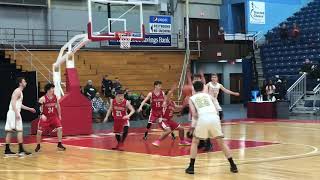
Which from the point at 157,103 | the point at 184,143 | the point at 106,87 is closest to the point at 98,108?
the point at 106,87

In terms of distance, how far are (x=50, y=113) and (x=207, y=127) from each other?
17.6ft

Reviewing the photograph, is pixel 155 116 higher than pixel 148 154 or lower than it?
higher

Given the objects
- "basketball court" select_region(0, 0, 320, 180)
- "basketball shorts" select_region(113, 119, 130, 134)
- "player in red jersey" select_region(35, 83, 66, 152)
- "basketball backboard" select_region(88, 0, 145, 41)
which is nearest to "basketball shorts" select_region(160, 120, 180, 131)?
"basketball court" select_region(0, 0, 320, 180)

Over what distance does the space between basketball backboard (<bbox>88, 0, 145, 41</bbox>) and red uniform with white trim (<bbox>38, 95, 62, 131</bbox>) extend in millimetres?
6019

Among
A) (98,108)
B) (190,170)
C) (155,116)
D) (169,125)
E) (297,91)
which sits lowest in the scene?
(190,170)

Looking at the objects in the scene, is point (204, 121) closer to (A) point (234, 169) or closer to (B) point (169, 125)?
(A) point (234, 169)

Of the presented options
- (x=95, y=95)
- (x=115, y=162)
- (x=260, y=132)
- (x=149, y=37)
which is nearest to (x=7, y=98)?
(x=95, y=95)

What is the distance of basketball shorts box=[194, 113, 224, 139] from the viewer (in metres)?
9.29

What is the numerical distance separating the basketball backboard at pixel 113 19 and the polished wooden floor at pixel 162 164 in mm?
6307

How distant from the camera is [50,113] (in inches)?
526

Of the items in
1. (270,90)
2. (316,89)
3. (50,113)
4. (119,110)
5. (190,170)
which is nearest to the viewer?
(190,170)

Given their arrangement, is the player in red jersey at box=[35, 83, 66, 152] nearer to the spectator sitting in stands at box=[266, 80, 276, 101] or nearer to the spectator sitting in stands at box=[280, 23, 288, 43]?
the spectator sitting in stands at box=[266, 80, 276, 101]

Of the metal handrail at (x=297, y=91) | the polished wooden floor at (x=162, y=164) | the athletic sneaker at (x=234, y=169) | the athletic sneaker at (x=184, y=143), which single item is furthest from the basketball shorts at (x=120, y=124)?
the metal handrail at (x=297, y=91)

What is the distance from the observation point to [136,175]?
374 inches
